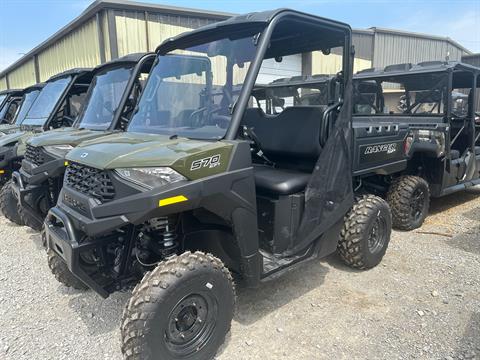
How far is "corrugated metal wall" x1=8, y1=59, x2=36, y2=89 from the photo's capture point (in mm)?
20989

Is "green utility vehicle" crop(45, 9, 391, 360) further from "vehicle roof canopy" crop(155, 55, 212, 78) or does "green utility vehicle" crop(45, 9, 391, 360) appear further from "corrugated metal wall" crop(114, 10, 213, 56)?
"corrugated metal wall" crop(114, 10, 213, 56)

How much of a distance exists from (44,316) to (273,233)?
80.8 inches

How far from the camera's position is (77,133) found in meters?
4.79

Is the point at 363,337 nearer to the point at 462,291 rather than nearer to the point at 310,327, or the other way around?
the point at 310,327

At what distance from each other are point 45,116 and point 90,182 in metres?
4.64

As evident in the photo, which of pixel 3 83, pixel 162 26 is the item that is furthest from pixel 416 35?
pixel 3 83

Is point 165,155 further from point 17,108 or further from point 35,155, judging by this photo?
point 17,108

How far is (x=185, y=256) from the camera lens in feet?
8.16

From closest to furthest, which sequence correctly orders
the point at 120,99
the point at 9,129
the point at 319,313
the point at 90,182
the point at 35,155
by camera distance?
the point at 90,182 < the point at 319,313 < the point at 35,155 < the point at 120,99 < the point at 9,129

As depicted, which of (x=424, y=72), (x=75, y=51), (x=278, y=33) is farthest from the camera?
(x=75, y=51)

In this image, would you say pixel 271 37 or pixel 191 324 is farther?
pixel 271 37

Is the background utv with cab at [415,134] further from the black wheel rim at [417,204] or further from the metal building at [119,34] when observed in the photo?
the metal building at [119,34]

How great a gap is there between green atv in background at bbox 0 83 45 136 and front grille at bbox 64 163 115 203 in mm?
5065

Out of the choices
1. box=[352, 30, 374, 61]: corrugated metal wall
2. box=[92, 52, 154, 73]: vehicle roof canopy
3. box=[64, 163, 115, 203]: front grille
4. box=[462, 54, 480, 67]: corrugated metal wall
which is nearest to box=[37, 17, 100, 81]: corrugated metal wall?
box=[92, 52, 154, 73]: vehicle roof canopy
